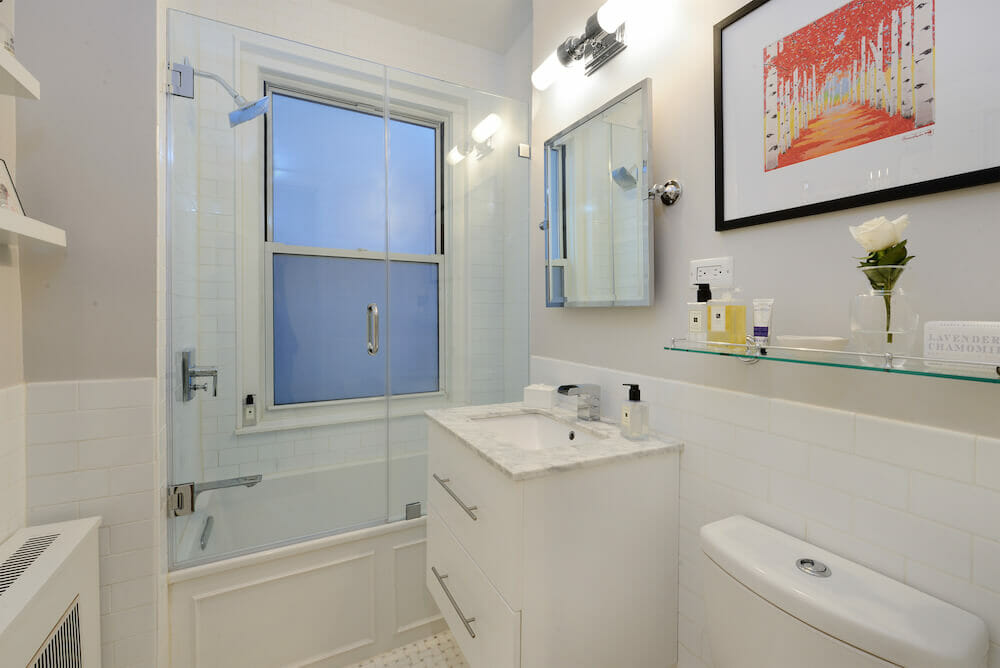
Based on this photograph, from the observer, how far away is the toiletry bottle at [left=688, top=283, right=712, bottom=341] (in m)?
0.95

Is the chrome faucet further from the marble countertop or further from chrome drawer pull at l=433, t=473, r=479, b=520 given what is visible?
chrome drawer pull at l=433, t=473, r=479, b=520

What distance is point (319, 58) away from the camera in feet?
6.25

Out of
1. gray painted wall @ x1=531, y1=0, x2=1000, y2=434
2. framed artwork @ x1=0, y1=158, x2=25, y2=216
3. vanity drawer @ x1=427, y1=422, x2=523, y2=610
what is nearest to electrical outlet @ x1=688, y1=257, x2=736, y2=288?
gray painted wall @ x1=531, y1=0, x2=1000, y2=434

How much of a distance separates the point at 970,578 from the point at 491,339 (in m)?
1.70

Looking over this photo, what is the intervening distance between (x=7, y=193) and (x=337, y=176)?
1.11 meters

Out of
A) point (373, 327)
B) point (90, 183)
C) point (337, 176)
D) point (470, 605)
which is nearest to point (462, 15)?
point (337, 176)

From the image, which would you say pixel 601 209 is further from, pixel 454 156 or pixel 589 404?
pixel 454 156

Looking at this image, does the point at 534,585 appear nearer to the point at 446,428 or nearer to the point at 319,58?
the point at 446,428

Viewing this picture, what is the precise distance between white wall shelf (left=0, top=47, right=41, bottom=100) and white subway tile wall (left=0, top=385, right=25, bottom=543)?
701mm

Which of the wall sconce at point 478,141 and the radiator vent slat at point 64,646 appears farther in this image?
the wall sconce at point 478,141

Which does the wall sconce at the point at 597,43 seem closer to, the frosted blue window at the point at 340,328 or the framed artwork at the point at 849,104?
the framed artwork at the point at 849,104

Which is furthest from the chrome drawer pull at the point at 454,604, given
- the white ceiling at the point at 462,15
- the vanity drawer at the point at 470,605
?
the white ceiling at the point at 462,15

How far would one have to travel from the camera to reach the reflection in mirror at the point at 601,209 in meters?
1.23

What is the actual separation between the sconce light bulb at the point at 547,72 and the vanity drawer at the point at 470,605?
5.31 ft
